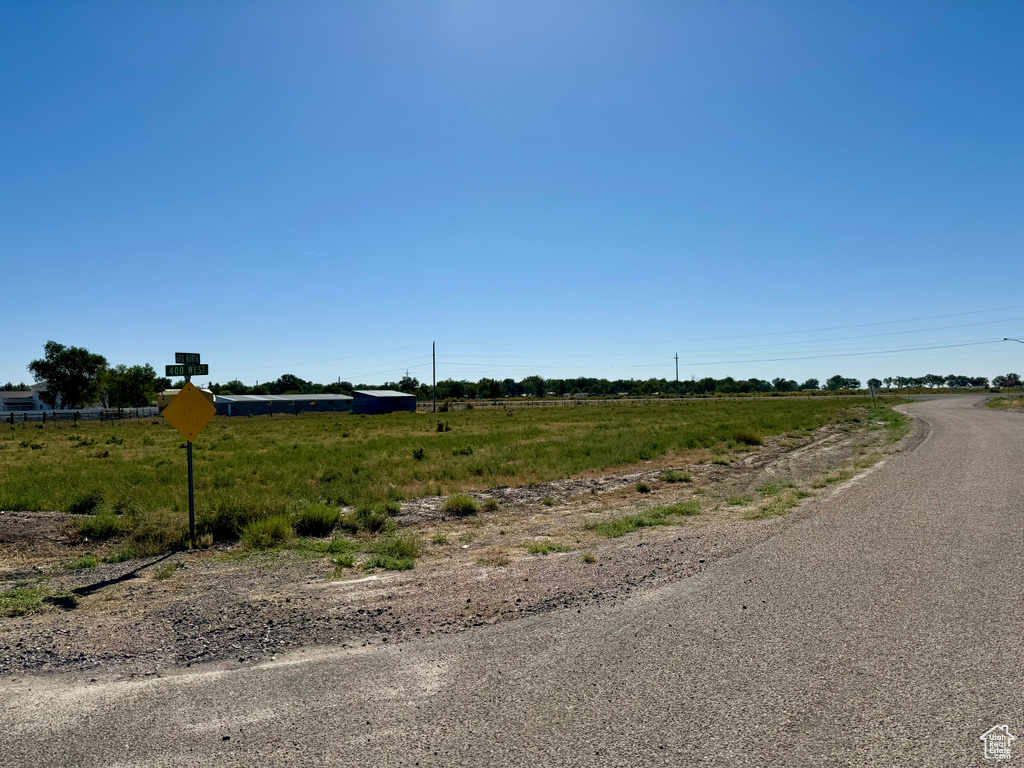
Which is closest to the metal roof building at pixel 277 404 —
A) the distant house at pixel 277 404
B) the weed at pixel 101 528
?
the distant house at pixel 277 404

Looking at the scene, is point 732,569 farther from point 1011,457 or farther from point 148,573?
point 1011,457

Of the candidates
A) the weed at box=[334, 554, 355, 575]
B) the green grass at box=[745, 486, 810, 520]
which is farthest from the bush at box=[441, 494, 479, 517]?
the green grass at box=[745, 486, 810, 520]

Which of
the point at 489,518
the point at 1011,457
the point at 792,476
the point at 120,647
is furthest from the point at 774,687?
the point at 1011,457

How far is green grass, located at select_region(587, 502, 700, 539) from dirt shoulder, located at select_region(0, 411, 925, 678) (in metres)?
0.17

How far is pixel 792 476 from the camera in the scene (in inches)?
747

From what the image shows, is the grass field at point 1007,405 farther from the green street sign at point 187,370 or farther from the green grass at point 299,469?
the green street sign at point 187,370

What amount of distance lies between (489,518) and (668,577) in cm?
654

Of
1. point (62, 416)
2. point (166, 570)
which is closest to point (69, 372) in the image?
point (62, 416)

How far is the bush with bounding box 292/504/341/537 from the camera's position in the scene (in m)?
12.3

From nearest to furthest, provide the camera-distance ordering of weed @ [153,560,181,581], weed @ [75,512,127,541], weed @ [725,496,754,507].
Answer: weed @ [153,560,181,581], weed @ [75,512,127,541], weed @ [725,496,754,507]

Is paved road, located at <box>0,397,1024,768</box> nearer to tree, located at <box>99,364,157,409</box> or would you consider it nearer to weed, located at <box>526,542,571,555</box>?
weed, located at <box>526,542,571,555</box>

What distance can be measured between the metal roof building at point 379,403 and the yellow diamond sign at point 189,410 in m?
83.3

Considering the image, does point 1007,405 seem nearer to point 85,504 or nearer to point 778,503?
point 778,503

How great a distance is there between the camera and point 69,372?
10688cm
